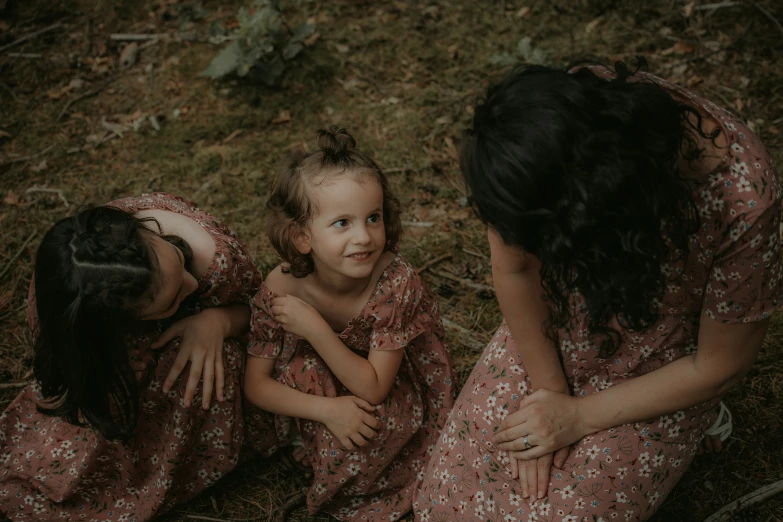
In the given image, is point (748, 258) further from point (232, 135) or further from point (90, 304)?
point (232, 135)

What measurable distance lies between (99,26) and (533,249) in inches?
178

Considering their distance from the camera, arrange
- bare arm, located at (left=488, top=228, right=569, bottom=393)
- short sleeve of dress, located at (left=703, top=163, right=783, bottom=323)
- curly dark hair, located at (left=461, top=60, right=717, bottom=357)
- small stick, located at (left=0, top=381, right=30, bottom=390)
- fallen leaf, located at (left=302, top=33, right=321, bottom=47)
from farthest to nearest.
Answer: fallen leaf, located at (left=302, top=33, right=321, bottom=47)
small stick, located at (left=0, top=381, right=30, bottom=390)
bare arm, located at (left=488, top=228, right=569, bottom=393)
short sleeve of dress, located at (left=703, top=163, right=783, bottom=323)
curly dark hair, located at (left=461, top=60, right=717, bottom=357)

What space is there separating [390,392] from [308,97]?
8.12ft

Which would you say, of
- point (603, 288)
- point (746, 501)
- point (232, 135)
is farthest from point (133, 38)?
point (746, 501)

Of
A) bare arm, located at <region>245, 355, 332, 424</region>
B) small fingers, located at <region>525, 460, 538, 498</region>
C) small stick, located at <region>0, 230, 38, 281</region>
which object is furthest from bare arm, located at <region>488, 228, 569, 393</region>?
small stick, located at <region>0, 230, 38, 281</region>

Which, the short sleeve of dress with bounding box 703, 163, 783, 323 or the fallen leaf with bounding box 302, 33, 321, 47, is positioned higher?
the short sleeve of dress with bounding box 703, 163, 783, 323

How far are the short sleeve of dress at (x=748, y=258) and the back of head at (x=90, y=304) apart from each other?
1.62 metres

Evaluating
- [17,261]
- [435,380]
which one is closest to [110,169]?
[17,261]

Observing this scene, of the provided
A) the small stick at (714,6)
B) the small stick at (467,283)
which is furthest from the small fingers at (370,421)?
the small stick at (714,6)

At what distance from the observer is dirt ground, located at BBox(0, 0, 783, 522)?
353 cm

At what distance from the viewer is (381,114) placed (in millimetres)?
4090

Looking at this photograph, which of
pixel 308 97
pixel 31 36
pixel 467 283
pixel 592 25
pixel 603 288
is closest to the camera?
pixel 603 288

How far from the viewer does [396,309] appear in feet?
7.34

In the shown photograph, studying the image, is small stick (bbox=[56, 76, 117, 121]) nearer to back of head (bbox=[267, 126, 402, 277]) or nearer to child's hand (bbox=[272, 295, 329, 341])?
back of head (bbox=[267, 126, 402, 277])
